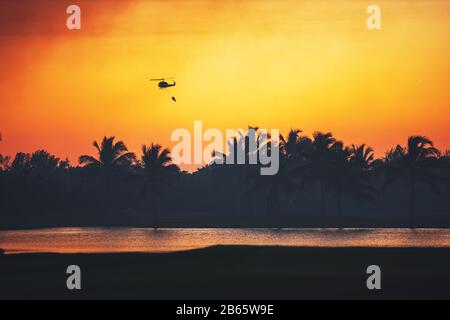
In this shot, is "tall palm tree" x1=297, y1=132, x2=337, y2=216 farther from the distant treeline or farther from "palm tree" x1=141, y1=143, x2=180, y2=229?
"palm tree" x1=141, y1=143, x2=180, y2=229

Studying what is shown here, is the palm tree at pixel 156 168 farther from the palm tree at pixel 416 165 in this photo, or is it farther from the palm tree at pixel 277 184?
the palm tree at pixel 416 165

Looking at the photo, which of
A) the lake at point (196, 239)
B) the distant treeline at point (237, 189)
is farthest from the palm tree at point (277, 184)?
the lake at point (196, 239)

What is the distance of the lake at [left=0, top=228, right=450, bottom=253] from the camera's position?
56469 millimetres

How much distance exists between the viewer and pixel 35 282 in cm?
3647

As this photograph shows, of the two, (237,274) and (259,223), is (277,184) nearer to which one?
(259,223)

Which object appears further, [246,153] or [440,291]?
[246,153]

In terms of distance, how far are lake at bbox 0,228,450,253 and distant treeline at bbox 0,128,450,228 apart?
10295 mm

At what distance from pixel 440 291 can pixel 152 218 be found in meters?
62.9

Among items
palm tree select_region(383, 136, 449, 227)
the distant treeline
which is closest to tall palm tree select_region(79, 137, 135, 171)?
the distant treeline

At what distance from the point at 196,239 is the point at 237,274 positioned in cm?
2771
